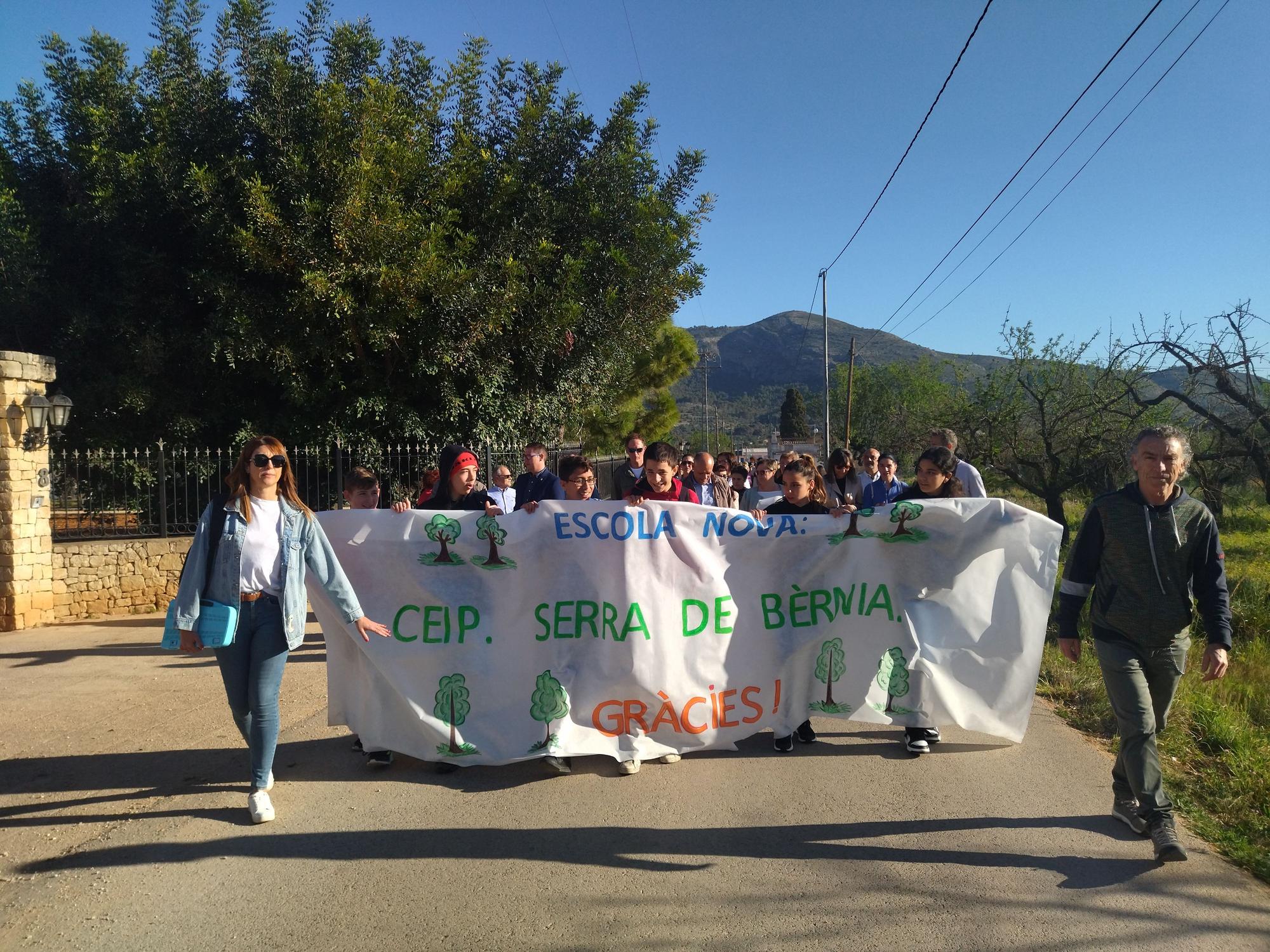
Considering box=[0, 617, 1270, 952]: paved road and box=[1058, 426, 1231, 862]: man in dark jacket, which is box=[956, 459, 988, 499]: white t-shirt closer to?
box=[0, 617, 1270, 952]: paved road

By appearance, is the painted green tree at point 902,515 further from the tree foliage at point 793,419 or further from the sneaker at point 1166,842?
the tree foliage at point 793,419

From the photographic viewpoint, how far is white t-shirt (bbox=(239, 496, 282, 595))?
4109 millimetres

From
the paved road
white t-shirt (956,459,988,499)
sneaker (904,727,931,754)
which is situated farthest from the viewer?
white t-shirt (956,459,988,499)

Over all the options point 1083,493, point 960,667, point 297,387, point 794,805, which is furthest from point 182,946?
point 1083,493

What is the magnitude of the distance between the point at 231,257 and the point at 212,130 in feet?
7.80

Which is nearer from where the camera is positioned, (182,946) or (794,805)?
(182,946)

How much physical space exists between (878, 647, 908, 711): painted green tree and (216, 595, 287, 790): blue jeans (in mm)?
3437

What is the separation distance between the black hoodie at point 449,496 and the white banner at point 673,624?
1.74 feet

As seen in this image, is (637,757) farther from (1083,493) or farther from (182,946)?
(1083,493)

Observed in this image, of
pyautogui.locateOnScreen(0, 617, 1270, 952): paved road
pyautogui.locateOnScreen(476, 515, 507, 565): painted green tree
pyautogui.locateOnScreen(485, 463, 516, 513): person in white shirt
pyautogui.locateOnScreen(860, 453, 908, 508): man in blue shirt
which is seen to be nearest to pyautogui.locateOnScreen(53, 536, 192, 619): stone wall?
pyautogui.locateOnScreen(485, 463, 516, 513): person in white shirt

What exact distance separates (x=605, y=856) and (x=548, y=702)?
1253mm

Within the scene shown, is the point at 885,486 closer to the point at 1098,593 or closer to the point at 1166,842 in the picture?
the point at 1098,593

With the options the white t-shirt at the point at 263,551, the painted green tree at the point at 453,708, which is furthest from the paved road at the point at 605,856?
the white t-shirt at the point at 263,551

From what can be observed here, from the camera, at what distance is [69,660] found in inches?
317
